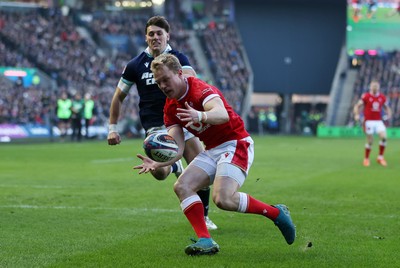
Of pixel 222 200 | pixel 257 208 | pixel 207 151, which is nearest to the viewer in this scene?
pixel 222 200

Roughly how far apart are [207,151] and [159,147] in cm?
72

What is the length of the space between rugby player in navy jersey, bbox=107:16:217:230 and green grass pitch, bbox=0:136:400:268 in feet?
2.56

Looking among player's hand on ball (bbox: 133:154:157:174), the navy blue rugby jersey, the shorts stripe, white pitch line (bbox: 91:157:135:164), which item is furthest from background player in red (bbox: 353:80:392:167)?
player's hand on ball (bbox: 133:154:157:174)

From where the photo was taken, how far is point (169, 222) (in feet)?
31.1

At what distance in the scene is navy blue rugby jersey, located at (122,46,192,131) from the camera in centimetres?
948

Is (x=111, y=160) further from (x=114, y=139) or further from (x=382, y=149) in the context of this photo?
(x=114, y=139)

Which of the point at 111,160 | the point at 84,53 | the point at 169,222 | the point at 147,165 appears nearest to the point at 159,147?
the point at 147,165

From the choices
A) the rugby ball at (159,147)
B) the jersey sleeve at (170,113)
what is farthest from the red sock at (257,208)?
the jersey sleeve at (170,113)

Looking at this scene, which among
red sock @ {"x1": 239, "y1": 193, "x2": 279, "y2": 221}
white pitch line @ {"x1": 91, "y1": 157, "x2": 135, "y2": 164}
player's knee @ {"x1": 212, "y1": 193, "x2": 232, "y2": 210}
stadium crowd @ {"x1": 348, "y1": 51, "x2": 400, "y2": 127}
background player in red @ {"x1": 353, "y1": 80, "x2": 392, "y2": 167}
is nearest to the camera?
player's knee @ {"x1": 212, "y1": 193, "x2": 232, "y2": 210}

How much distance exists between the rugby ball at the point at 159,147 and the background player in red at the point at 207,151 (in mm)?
63

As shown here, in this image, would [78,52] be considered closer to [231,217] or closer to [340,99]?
[340,99]

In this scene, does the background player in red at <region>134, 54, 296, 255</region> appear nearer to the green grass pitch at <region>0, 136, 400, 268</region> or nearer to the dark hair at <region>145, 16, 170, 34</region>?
the green grass pitch at <region>0, 136, 400, 268</region>

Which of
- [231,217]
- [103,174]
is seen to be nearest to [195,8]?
[103,174]

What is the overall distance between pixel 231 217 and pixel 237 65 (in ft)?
155
